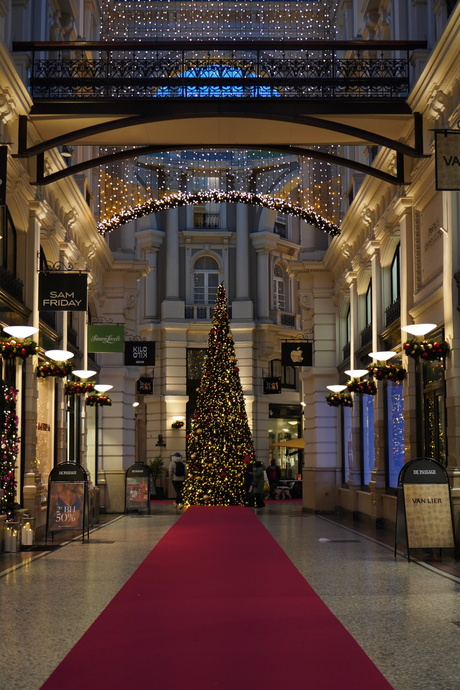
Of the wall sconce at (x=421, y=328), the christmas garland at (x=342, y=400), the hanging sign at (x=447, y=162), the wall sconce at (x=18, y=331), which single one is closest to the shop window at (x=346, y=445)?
the christmas garland at (x=342, y=400)

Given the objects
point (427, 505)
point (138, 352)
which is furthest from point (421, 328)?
point (138, 352)

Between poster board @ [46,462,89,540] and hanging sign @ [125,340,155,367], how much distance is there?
9.70 metres

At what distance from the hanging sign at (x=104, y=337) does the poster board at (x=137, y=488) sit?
372cm

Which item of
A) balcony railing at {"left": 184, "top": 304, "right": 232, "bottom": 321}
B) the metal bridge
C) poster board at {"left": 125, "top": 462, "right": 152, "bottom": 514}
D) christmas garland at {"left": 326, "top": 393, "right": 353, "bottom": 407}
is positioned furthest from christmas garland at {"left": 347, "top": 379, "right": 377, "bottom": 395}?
balcony railing at {"left": 184, "top": 304, "right": 232, "bottom": 321}

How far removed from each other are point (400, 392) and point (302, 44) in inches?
253

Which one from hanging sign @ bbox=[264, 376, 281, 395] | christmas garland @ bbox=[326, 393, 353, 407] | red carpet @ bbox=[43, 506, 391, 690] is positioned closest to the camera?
red carpet @ bbox=[43, 506, 391, 690]

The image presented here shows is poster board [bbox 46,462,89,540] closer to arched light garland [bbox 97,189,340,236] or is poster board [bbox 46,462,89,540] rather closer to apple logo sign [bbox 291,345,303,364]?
arched light garland [bbox 97,189,340,236]

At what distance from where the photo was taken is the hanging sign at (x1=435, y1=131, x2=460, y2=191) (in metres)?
12.0

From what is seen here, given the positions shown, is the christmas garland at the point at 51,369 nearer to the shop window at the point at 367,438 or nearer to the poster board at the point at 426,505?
the poster board at the point at 426,505

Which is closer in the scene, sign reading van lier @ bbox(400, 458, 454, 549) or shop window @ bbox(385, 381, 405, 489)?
sign reading van lier @ bbox(400, 458, 454, 549)

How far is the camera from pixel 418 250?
17.2 m

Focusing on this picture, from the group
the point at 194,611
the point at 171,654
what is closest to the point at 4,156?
the point at 194,611

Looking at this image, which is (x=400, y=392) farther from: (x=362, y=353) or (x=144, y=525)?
(x=144, y=525)

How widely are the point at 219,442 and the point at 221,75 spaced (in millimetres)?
13262
